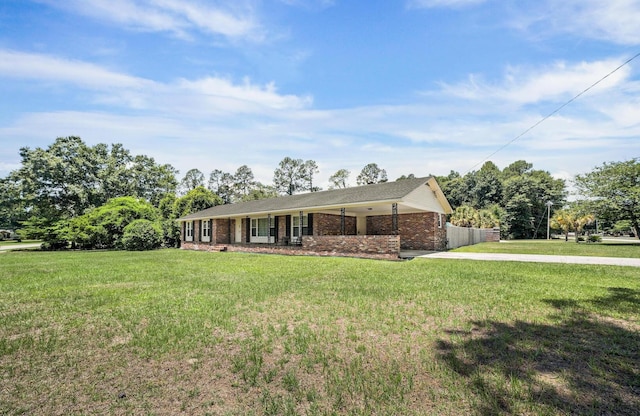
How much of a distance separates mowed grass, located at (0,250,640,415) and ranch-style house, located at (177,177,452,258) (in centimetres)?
777

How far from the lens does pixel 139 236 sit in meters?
23.7

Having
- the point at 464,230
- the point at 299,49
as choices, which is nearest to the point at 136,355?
the point at 299,49

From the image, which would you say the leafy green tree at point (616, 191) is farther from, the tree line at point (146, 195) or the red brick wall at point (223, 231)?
the red brick wall at point (223, 231)

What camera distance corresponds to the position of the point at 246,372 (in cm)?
311

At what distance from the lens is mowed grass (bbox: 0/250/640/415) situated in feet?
8.47

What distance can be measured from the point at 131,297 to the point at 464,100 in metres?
14.2

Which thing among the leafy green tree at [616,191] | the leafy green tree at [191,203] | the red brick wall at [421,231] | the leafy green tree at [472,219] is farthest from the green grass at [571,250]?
the leafy green tree at [191,203]

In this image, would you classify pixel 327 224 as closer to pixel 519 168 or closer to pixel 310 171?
pixel 310 171

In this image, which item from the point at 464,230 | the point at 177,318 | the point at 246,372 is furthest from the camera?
the point at 464,230

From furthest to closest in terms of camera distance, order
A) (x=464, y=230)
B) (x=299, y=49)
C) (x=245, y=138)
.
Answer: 1. (x=464, y=230)
2. (x=245, y=138)
3. (x=299, y=49)

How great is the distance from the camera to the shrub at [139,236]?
23.6 m

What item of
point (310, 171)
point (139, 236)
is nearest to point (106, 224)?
point (139, 236)

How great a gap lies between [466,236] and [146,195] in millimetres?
40462

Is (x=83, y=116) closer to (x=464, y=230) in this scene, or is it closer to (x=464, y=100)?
(x=464, y=100)
